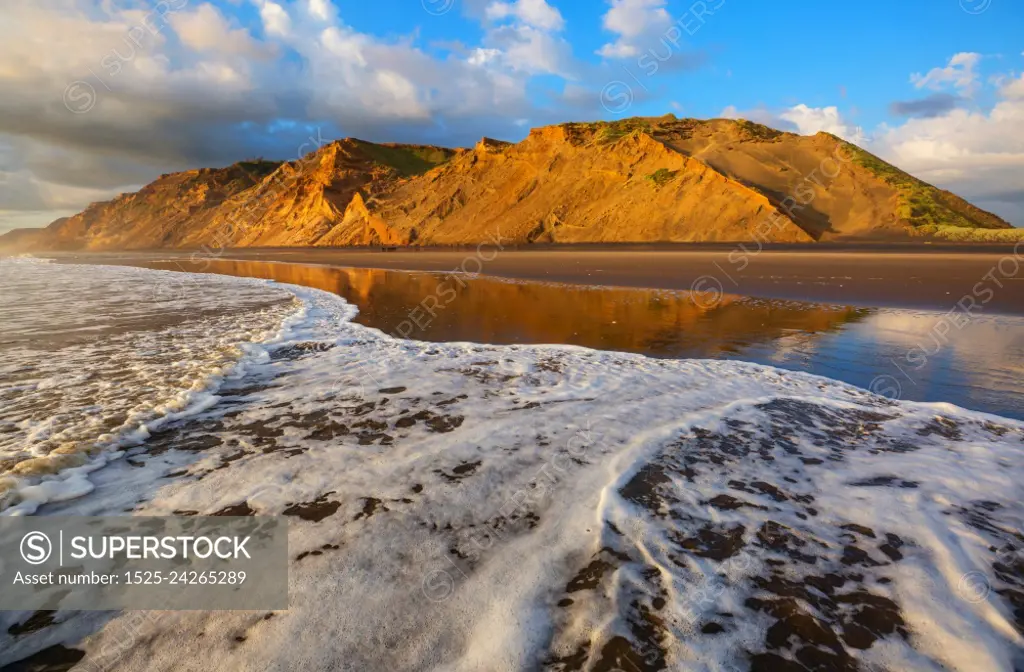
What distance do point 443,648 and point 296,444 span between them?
300 centimetres

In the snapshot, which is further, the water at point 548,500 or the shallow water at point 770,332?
the shallow water at point 770,332

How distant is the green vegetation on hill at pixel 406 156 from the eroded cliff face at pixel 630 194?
15.4 feet

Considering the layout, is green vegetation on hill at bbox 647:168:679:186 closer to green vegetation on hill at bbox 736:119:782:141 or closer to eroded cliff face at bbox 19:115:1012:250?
eroded cliff face at bbox 19:115:1012:250

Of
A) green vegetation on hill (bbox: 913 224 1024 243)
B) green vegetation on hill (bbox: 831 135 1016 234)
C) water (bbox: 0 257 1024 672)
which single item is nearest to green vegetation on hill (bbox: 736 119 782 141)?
green vegetation on hill (bbox: 831 135 1016 234)

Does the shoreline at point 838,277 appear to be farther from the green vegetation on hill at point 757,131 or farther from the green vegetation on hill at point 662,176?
the green vegetation on hill at point 757,131

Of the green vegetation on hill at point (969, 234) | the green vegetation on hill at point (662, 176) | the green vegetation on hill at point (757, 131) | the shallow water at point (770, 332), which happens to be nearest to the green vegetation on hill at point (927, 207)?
the green vegetation on hill at point (969, 234)

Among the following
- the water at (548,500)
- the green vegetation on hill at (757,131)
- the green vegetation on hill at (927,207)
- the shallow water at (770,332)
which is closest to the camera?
the water at (548,500)

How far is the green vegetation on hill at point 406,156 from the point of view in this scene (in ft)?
370

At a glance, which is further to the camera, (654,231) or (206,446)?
(654,231)

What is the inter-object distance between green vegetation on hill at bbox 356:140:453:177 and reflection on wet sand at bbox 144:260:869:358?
97.1 metres

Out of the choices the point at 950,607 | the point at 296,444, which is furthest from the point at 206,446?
the point at 950,607

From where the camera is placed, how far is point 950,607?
8.27ft

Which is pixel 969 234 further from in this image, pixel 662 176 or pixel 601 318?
pixel 601 318

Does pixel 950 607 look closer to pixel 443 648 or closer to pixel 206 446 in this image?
pixel 443 648
